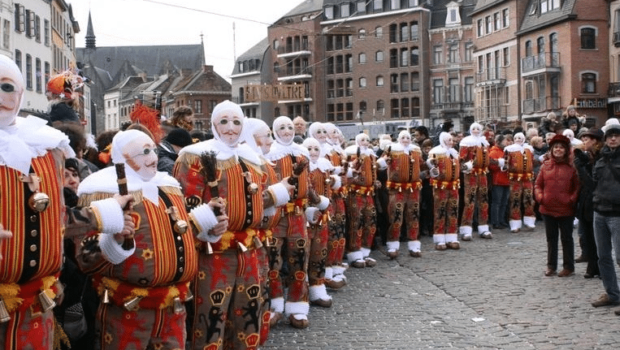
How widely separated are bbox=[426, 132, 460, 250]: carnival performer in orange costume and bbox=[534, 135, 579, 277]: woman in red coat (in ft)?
9.98

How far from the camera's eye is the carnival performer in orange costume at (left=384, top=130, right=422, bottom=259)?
14.2m

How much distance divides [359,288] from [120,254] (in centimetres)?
717

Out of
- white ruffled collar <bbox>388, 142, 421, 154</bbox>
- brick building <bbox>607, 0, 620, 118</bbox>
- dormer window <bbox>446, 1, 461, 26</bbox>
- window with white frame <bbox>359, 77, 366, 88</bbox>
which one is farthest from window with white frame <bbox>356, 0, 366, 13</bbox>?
white ruffled collar <bbox>388, 142, 421, 154</bbox>

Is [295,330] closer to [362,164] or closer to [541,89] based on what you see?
[362,164]

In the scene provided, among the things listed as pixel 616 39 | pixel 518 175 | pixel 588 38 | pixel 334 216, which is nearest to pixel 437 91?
pixel 588 38

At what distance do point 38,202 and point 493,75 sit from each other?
5610 centimetres

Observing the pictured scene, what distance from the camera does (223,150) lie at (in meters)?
6.64

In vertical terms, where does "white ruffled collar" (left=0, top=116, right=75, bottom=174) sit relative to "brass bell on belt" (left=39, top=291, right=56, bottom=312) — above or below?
above

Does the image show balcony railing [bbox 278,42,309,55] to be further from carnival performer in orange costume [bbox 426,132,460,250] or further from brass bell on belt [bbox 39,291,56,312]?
brass bell on belt [bbox 39,291,56,312]

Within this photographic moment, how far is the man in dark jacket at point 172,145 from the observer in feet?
25.1

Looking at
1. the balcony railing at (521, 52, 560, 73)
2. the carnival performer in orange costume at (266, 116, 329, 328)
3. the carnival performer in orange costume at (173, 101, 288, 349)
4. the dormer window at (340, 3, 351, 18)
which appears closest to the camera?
the carnival performer in orange costume at (173, 101, 288, 349)

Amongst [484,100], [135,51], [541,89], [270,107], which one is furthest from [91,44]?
[541,89]

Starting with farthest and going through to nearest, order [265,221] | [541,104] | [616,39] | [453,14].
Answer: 1. [453,14]
2. [541,104]
3. [616,39]
4. [265,221]

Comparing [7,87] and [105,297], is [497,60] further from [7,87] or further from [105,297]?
[7,87]
